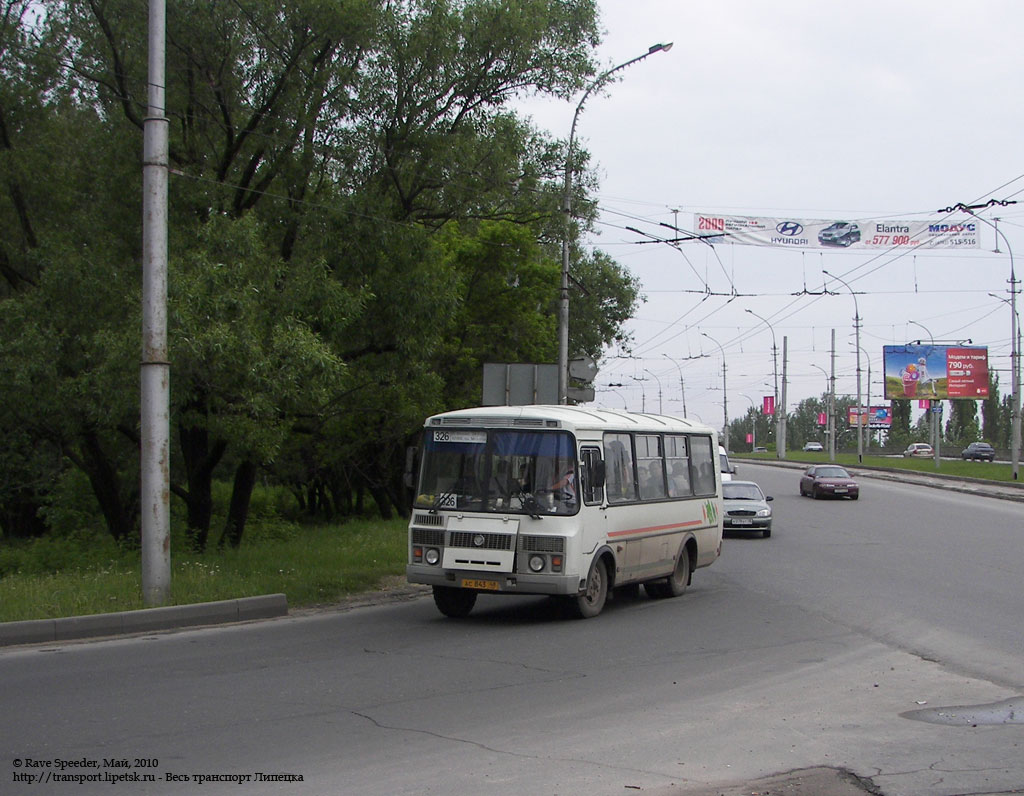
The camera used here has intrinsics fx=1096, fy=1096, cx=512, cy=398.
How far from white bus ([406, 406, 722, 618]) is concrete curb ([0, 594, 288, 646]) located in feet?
6.09

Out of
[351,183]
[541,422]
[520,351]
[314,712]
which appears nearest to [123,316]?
[351,183]

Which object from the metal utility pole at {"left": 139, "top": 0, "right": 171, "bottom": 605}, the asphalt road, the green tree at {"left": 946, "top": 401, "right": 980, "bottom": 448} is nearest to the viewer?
the asphalt road

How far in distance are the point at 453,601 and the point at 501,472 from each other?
6.18 ft

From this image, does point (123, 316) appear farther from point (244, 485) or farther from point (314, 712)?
point (314, 712)

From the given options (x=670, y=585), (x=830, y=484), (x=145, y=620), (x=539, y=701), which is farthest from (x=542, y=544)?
(x=830, y=484)

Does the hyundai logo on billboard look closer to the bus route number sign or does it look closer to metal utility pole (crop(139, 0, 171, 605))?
A: the bus route number sign

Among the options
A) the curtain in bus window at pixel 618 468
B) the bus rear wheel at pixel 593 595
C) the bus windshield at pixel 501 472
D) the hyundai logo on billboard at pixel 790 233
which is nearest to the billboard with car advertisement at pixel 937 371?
the hyundai logo on billboard at pixel 790 233

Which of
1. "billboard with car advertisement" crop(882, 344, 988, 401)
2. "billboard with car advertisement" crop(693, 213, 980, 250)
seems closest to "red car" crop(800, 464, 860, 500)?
"billboard with car advertisement" crop(693, 213, 980, 250)

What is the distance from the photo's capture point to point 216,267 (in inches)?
615

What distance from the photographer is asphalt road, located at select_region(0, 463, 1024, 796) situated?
6652 millimetres

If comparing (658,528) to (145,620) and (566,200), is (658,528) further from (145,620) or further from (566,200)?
(566,200)

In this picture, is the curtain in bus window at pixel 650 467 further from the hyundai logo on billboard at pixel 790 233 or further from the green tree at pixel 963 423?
the green tree at pixel 963 423

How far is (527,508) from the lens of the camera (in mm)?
12875

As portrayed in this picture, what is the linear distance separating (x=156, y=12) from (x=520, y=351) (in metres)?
19.6
